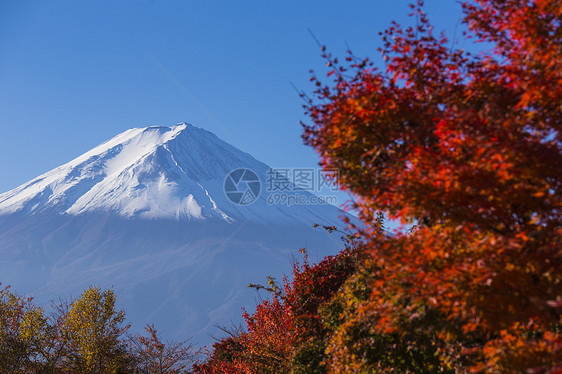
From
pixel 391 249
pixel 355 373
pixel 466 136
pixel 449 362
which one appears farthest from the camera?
pixel 355 373

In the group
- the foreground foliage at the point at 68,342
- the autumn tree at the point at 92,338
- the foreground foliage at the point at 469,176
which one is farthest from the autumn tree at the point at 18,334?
the foreground foliage at the point at 469,176

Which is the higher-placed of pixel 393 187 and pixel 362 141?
pixel 362 141

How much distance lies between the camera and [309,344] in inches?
384

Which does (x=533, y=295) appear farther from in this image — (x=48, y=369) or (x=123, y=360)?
(x=123, y=360)

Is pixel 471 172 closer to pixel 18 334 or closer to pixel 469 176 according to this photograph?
pixel 469 176

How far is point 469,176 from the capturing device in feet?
15.9

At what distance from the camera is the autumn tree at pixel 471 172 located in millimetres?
4680

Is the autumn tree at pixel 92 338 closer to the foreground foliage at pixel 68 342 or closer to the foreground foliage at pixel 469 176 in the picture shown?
the foreground foliage at pixel 68 342

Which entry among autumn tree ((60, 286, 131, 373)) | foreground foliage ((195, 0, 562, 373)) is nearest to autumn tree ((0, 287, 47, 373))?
autumn tree ((60, 286, 131, 373))

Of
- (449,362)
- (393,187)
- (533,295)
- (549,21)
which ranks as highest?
(549,21)

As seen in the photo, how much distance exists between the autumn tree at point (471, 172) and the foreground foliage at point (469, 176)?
16 mm

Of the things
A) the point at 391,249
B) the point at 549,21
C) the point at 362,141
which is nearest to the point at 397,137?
the point at 362,141

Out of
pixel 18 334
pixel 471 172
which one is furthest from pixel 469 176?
pixel 18 334

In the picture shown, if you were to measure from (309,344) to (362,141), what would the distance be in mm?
5608
